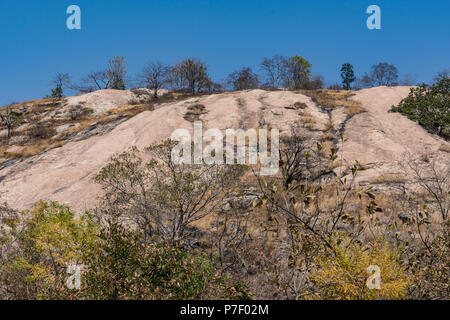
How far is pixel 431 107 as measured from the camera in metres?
29.0

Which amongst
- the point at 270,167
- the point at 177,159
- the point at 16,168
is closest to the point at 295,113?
the point at 270,167

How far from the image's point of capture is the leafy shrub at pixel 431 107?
2730 centimetres

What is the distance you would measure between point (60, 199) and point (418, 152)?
75.1ft

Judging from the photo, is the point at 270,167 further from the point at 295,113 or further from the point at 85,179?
the point at 85,179

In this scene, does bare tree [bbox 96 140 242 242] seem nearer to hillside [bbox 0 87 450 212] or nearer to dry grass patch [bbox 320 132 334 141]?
hillside [bbox 0 87 450 212]

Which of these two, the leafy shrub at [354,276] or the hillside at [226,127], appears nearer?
the leafy shrub at [354,276]

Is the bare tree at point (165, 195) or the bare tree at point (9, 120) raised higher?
the bare tree at point (9, 120)

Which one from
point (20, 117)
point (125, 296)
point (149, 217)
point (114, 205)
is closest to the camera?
point (125, 296)

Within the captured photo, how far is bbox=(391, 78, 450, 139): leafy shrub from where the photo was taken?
2730cm

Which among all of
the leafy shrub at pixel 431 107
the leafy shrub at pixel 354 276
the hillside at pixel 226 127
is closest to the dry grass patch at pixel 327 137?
the hillside at pixel 226 127

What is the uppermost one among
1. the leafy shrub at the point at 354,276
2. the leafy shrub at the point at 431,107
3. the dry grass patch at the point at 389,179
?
the leafy shrub at the point at 431,107

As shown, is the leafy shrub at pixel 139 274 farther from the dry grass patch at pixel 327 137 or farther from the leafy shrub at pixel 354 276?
the dry grass patch at pixel 327 137

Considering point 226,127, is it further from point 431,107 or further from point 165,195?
point 431,107
